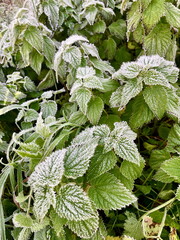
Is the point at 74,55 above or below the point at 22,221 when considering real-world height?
above

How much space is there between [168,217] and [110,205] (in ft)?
0.83

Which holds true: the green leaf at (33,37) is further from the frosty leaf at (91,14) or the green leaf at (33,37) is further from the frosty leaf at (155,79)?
the frosty leaf at (155,79)

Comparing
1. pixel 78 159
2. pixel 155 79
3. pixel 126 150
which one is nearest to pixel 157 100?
pixel 155 79

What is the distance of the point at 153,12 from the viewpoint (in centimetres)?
96

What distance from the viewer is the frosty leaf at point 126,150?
2.50ft

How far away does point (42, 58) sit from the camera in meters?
1.10

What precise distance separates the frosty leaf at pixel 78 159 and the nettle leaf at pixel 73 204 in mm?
34

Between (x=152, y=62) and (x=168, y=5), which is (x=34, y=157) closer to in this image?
(x=152, y=62)

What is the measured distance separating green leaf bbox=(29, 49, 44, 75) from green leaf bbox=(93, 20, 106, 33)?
25 cm

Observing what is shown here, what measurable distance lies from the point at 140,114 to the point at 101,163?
21cm

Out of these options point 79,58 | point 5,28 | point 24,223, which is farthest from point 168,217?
point 5,28

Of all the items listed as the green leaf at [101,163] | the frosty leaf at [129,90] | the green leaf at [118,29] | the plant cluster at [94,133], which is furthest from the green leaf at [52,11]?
the green leaf at [101,163]

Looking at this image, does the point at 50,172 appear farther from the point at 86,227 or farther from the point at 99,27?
the point at 99,27

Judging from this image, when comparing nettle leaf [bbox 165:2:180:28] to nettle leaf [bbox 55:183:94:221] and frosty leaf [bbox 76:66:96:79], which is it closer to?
frosty leaf [bbox 76:66:96:79]
